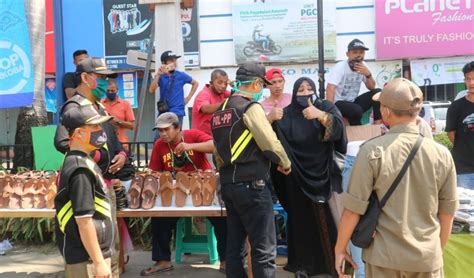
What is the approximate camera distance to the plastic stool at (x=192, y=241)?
17.0ft

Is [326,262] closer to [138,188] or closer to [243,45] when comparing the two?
[138,188]

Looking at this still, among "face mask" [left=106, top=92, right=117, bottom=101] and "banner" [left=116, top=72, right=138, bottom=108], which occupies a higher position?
"banner" [left=116, top=72, right=138, bottom=108]

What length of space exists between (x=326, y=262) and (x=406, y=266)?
209 centimetres

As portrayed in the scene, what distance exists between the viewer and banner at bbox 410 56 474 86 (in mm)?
14953

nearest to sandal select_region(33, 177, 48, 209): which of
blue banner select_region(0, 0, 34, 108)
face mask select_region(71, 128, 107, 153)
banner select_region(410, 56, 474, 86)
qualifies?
face mask select_region(71, 128, 107, 153)

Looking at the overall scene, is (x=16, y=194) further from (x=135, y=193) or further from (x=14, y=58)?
(x=14, y=58)

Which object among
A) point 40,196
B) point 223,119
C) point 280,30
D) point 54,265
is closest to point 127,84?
point 280,30

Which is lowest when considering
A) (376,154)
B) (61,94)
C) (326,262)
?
(326,262)

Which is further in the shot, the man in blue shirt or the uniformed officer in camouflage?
the man in blue shirt

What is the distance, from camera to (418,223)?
2.49 meters

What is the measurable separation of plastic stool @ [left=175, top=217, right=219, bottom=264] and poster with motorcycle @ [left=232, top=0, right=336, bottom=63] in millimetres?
10333

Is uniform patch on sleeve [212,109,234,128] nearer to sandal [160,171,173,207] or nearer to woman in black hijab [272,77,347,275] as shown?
woman in black hijab [272,77,347,275]

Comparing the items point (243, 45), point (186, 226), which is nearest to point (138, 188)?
point (186, 226)

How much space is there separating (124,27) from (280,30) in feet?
15.2
